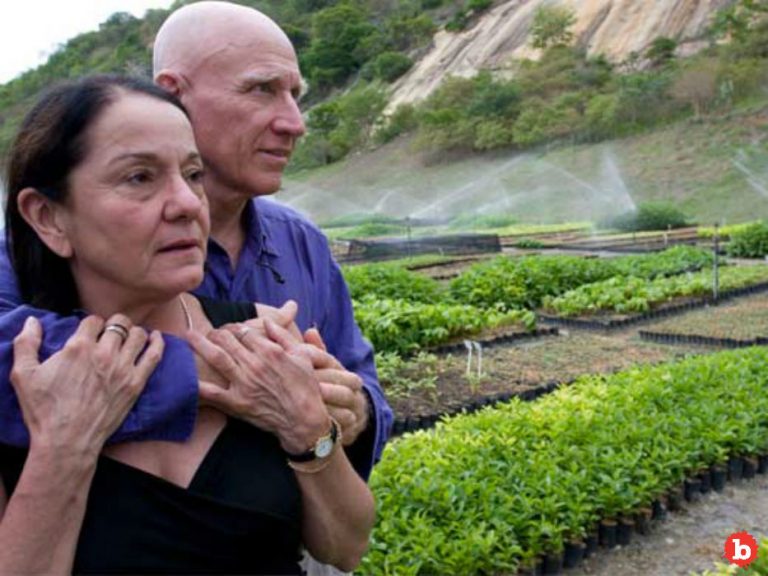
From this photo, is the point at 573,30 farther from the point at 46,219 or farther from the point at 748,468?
the point at 46,219

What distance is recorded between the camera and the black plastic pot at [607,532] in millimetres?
4098

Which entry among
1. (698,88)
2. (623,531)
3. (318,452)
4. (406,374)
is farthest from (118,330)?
(698,88)

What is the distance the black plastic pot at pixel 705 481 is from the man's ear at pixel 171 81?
4127 mm

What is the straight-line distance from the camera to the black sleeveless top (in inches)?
52.1

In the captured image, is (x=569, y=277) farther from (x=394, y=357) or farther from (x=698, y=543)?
(x=698, y=543)

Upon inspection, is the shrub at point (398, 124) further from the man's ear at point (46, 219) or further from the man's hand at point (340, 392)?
the man's ear at point (46, 219)

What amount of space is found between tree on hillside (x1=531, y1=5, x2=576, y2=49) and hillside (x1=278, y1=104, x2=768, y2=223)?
12.0 metres

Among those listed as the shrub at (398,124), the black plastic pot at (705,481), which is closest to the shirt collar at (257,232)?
the black plastic pot at (705,481)

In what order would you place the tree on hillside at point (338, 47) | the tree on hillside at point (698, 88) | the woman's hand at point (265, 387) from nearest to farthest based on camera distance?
1. the woman's hand at point (265, 387)
2. the tree on hillside at point (698, 88)
3. the tree on hillside at point (338, 47)

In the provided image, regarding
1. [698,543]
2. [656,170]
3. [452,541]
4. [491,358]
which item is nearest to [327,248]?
[452,541]

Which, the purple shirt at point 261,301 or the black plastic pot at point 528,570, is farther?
the black plastic pot at point 528,570

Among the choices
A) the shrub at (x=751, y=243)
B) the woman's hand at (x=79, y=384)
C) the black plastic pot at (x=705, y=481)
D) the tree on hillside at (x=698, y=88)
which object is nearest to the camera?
the woman's hand at (x=79, y=384)

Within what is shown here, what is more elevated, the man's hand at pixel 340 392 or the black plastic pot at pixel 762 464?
the man's hand at pixel 340 392

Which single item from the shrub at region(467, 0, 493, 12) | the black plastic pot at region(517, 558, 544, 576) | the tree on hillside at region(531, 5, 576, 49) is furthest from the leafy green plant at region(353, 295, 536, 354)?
the shrub at region(467, 0, 493, 12)
